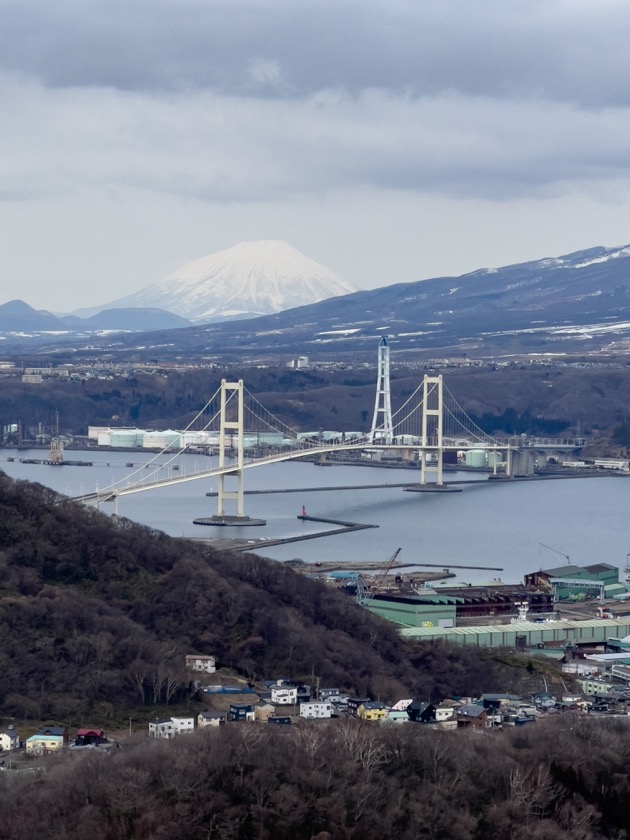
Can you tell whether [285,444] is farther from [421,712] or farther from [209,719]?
[209,719]

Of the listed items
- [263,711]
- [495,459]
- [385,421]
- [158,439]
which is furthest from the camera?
[158,439]

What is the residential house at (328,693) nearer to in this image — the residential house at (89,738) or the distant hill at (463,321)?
the residential house at (89,738)

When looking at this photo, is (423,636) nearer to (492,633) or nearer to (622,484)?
(492,633)

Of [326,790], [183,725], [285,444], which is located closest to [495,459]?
[285,444]

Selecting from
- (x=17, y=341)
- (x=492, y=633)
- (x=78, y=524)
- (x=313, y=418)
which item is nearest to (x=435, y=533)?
(x=492, y=633)

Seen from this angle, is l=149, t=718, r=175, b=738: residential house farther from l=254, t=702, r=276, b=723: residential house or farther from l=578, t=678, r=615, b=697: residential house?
l=578, t=678, r=615, b=697: residential house
